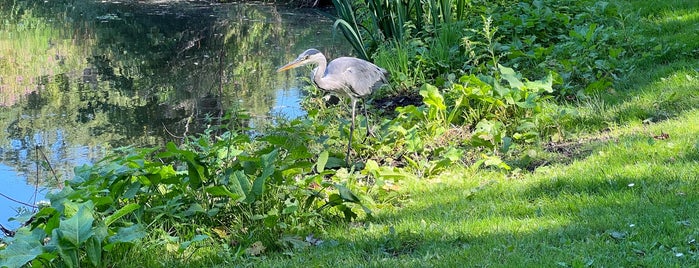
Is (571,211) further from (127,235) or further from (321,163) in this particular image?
(127,235)

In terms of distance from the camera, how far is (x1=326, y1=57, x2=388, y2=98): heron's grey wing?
6.46 metres

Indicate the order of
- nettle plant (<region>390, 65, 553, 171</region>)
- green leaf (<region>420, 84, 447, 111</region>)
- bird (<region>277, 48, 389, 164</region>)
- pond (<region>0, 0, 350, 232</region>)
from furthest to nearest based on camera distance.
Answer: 1. pond (<region>0, 0, 350, 232</region>)
2. green leaf (<region>420, 84, 447, 111</region>)
3. bird (<region>277, 48, 389, 164</region>)
4. nettle plant (<region>390, 65, 553, 171</region>)

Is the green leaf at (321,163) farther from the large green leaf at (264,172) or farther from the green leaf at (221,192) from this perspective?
the green leaf at (221,192)

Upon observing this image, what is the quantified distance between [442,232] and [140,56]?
9.83 meters

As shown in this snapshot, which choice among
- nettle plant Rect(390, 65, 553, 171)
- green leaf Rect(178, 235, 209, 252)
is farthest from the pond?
nettle plant Rect(390, 65, 553, 171)

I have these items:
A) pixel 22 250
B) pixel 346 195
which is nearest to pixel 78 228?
pixel 22 250

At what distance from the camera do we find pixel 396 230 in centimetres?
459

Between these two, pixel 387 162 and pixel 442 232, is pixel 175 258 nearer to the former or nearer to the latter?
pixel 442 232

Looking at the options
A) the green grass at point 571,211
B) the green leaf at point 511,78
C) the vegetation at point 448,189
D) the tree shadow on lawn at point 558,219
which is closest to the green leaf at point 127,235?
the vegetation at point 448,189

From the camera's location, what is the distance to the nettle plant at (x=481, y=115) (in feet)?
20.4

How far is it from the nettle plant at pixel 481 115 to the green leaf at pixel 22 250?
2885mm

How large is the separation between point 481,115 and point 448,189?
1.51 m

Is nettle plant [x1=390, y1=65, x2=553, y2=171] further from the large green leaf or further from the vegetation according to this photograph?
the large green leaf

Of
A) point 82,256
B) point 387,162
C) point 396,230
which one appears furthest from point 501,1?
point 82,256
